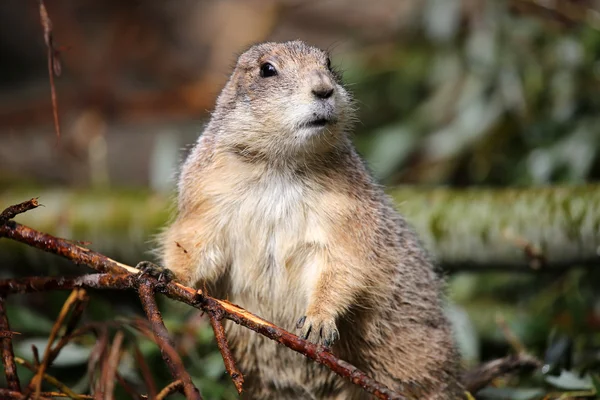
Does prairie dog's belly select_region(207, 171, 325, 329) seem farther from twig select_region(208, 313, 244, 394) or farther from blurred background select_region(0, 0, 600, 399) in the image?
blurred background select_region(0, 0, 600, 399)

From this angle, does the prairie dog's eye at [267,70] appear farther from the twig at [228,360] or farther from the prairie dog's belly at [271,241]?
the twig at [228,360]

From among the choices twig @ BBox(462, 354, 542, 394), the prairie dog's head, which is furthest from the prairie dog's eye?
twig @ BBox(462, 354, 542, 394)

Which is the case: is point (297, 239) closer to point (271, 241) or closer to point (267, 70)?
point (271, 241)

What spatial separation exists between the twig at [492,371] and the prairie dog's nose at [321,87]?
1.47m

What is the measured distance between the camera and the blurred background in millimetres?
4117

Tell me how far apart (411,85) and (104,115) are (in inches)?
126

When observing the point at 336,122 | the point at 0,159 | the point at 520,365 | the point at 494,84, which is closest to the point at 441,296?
the point at 520,365

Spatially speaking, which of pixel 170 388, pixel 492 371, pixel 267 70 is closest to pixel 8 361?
pixel 170 388

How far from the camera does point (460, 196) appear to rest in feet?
15.5

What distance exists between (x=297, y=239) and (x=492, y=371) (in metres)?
1.22

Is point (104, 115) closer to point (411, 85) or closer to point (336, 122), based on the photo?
point (411, 85)

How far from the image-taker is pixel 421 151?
237 inches

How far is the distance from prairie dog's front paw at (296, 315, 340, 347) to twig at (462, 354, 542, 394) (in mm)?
1033

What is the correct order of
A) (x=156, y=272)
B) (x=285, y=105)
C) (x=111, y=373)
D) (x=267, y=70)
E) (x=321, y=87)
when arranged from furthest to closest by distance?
(x=267, y=70), (x=285, y=105), (x=321, y=87), (x=156, y=272), (x=111, y=373)
